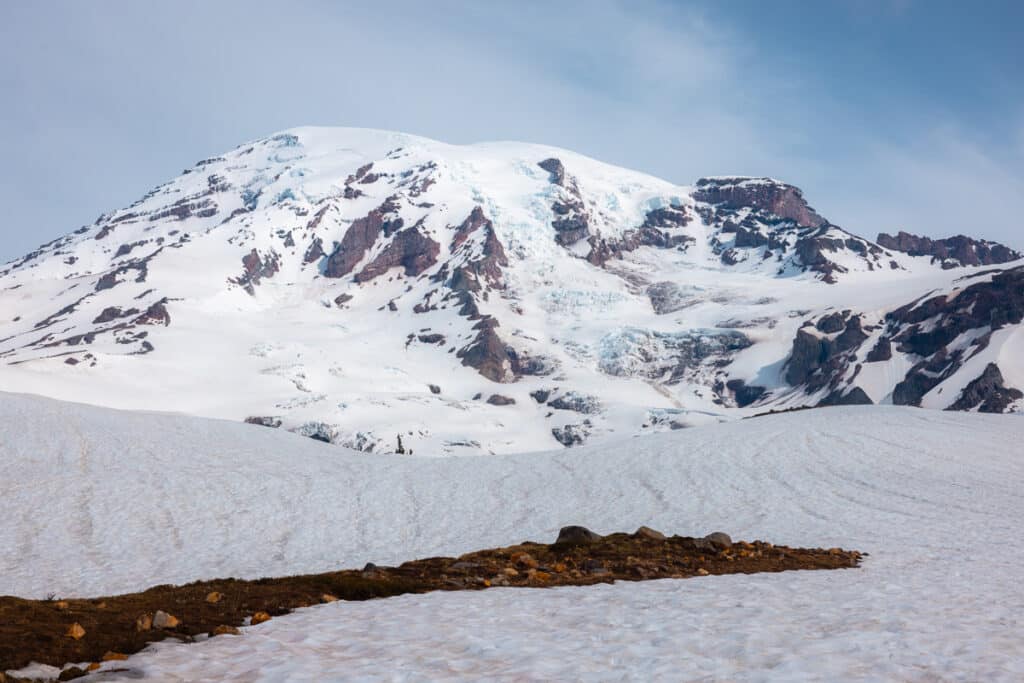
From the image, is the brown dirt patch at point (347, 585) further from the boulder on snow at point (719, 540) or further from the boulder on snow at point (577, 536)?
the boulder on snow at point (577, 536)

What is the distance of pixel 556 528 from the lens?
1512 inches

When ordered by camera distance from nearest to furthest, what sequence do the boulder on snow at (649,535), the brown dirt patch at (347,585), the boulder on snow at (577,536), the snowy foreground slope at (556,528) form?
the snowy foreground slope at (556,528), the brown dirt patch at (347,585), the boulder on snow at (577,536), the boulder on snow at (649,535)

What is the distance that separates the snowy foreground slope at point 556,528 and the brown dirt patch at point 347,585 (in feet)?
4.31

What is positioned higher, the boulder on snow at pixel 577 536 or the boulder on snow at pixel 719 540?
the boulder on snow at pixel 577 536

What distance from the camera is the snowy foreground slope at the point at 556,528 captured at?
12.1 m

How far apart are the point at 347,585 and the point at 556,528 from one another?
66.6ft

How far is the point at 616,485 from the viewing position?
47.8m

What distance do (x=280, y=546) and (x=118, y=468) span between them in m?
15.4

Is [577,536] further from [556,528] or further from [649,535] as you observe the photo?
[556,528]

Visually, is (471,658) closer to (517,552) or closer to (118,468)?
(517,552)

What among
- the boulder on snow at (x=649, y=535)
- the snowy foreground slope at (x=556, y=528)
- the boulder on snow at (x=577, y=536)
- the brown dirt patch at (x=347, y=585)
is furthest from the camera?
the boulder on snow at (x=649, y=535)

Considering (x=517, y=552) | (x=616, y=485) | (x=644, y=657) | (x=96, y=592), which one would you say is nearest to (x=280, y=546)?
(x=96, y=592)

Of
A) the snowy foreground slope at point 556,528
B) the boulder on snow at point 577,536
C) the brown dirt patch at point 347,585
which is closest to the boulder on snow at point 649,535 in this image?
the brown dirt patch at point 347,585

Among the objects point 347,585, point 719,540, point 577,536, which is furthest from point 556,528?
point 347,585
